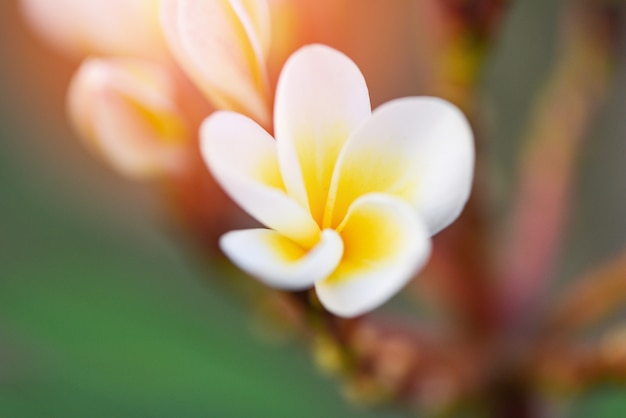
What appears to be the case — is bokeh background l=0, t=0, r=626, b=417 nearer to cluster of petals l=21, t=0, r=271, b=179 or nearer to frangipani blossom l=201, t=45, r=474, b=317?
cluster of petals l=21, t=0, r=271, b=179

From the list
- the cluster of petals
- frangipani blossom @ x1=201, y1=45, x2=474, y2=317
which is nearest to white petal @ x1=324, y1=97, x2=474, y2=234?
frangipani blossom @ x1=201, y1=45, x2=474, y2=317

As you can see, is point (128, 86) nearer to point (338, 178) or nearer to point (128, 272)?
point (338, 178)

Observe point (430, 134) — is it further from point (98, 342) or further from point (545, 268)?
point (98, 342)

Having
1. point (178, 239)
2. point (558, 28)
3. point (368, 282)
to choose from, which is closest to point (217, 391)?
point (178, 239)

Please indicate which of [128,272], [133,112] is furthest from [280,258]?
[128,272]

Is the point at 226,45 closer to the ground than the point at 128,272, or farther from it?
closer to the ground

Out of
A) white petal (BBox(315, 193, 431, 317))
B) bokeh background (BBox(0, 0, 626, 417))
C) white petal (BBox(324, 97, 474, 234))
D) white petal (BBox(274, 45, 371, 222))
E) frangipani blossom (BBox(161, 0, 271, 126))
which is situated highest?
bokeh background (BBox(0, 0, 626, 417))

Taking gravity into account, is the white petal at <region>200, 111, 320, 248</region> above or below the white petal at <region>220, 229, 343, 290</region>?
above

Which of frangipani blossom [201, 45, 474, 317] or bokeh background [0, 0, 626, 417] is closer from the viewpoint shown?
frangipani blossom [201, 45, 474, 317]

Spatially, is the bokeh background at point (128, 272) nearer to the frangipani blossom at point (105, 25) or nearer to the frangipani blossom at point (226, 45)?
the frangipani blossom at point (105, 25)
